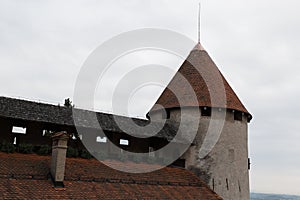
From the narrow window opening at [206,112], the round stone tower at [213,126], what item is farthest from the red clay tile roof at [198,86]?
the narrow window opening at [206,112]

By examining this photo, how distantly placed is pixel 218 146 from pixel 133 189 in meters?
7.60

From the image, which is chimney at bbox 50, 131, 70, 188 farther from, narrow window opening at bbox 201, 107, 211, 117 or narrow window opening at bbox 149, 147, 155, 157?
narrow window opening at bbox 201, 107, 211, 117

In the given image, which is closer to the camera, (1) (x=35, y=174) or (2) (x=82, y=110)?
(1) (x=35, y=174)

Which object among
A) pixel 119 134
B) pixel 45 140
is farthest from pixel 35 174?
pixel 119 134

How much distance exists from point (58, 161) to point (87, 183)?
154 centimetres

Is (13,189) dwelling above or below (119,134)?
below

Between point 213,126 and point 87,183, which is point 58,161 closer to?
point 87,183

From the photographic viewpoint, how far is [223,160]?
67.9 ft

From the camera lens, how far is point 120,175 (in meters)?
15.9

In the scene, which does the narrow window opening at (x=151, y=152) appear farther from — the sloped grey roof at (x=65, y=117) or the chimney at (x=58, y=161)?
the chimney at (x=58, y=161)

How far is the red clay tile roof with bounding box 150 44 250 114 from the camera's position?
21.3 metres

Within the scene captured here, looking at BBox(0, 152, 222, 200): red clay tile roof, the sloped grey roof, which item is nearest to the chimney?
BBox(0, 152, 222, 200): red clay tile roof

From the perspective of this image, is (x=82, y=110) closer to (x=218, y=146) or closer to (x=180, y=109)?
(x=180, y=109)

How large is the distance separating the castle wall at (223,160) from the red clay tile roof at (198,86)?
1.83 ft
